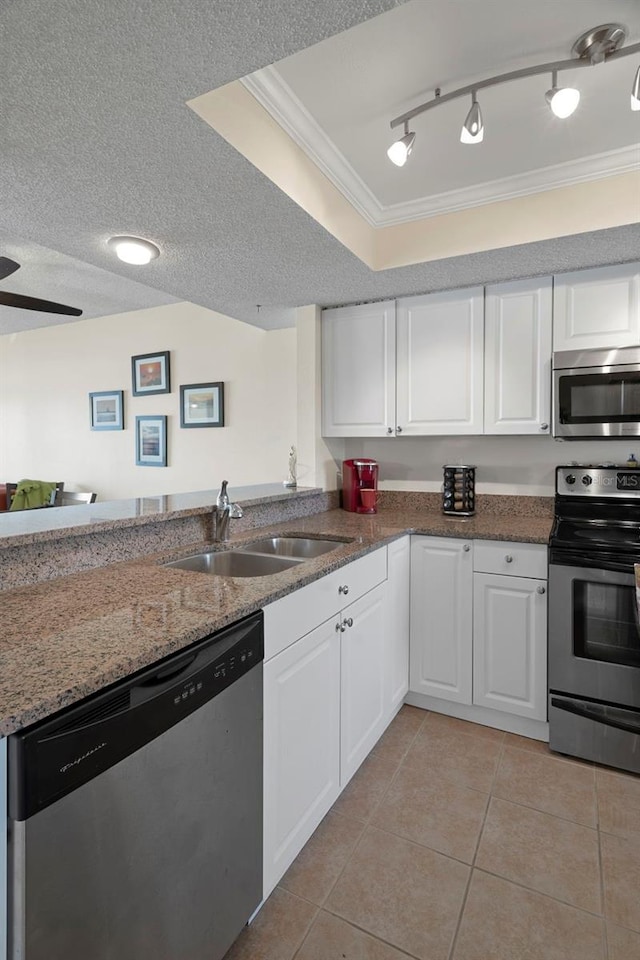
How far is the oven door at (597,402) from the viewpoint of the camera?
2.24 metres

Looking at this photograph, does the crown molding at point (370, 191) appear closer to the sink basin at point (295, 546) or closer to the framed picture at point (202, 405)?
the sink basin at point (295, 546)

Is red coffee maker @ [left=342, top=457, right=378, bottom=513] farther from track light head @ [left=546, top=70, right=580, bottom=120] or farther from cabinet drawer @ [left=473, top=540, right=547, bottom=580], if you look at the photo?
track light head @ [left=546, top=70, right=580, bottom=120]

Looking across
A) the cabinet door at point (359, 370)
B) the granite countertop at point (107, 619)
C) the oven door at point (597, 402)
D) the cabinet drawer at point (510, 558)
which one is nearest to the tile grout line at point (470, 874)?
the cabinet drawer at point (510, 558)

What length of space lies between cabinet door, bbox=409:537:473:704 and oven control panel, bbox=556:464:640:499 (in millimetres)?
675

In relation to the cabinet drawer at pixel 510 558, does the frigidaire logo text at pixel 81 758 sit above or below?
below

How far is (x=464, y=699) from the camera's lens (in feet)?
7.61

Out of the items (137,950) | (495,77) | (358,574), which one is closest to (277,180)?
(495,77)

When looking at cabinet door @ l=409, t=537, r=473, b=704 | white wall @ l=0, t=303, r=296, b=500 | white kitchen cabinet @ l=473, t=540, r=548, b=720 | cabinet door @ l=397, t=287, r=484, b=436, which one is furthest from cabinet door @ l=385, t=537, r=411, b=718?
white wall @ l=0, t=303, r=296, b=500

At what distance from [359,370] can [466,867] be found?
2.31 m

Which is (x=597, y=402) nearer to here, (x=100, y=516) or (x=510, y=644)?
(x=510, y=644)

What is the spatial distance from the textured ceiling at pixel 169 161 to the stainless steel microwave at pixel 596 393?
448 millimetres

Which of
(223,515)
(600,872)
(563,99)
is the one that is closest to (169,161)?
(563,99)

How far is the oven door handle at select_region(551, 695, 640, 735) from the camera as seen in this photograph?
6.41 ft

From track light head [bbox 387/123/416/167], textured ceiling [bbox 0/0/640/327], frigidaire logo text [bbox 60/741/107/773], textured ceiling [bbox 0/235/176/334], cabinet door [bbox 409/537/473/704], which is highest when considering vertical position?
textured ceiling [bbox 0/235/176/334]
